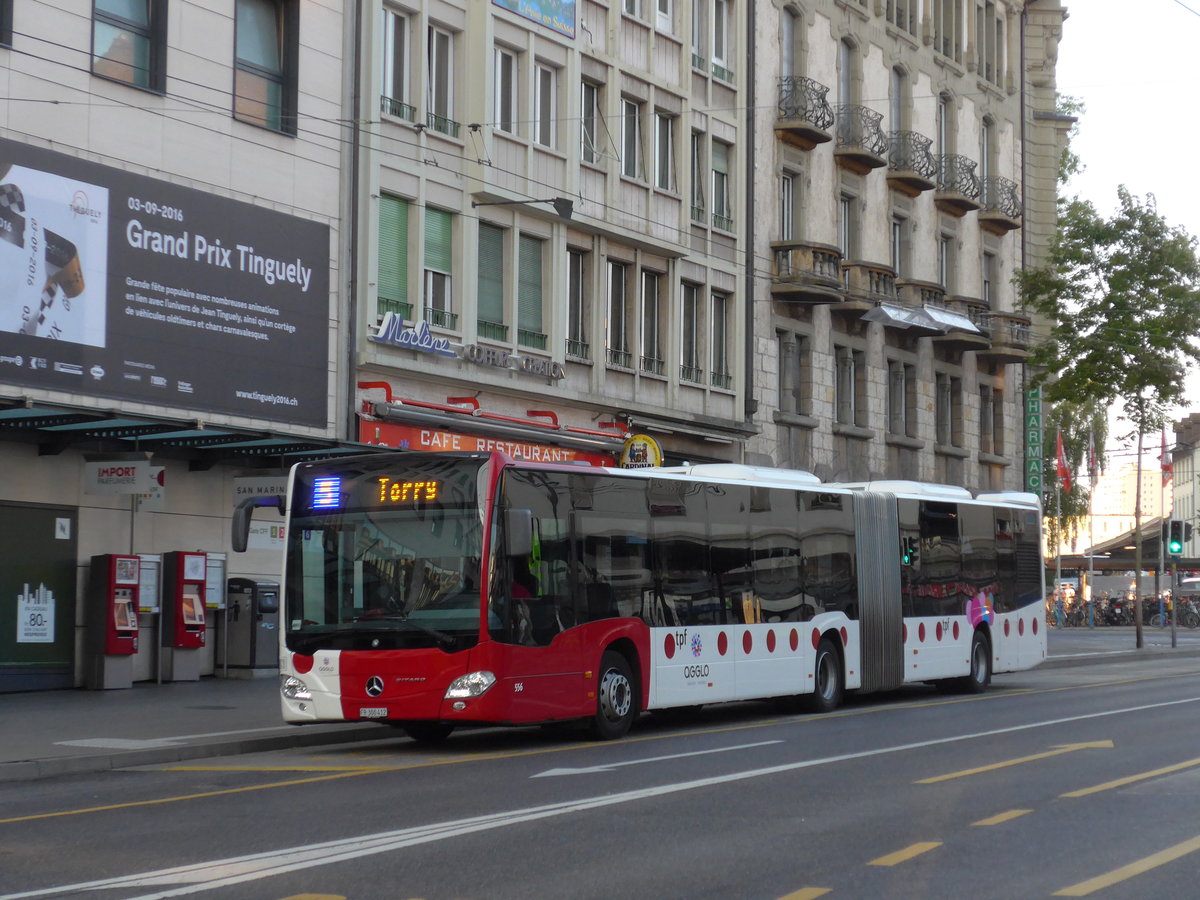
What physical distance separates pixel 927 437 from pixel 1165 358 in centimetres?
657

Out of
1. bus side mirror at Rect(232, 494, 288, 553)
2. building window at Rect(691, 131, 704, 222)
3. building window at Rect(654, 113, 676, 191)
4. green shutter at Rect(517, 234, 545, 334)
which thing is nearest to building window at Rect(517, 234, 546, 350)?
green shutter at Rect(517, 234, 545, 334)

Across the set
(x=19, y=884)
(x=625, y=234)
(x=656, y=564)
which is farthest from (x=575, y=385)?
(x=19, y=884)

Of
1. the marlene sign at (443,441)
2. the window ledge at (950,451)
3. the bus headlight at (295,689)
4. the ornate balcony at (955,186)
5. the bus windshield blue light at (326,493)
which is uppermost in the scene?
the ornate balcony at (955,186)

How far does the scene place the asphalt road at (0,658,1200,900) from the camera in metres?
8.88

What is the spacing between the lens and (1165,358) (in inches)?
1679

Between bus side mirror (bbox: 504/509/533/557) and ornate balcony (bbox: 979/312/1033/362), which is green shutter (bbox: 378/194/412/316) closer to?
bus side mirror (bbox: 504/509/533/557)

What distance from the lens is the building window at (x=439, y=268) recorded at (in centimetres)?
2966

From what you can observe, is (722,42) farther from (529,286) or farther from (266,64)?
(266,64)

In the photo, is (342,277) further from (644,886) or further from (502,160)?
(644,886)

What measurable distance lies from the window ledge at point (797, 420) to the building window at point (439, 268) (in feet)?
38.3

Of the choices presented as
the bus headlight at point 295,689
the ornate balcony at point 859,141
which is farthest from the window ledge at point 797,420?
the bus headlight at point 295,689

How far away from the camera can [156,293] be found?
24.4m

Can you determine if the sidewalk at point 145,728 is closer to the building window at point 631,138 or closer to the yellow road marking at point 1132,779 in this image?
the yellow road marking at point 1132,779

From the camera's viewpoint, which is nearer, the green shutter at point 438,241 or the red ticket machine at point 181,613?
the red ticket machine at point 181,613
